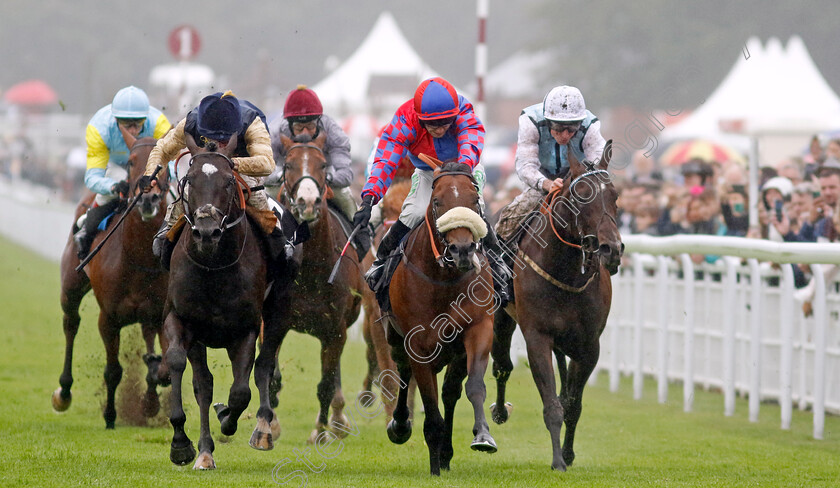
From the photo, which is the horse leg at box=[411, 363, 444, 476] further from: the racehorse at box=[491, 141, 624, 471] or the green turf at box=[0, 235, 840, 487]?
the racehorse at box=[491, 141, 624, 471]

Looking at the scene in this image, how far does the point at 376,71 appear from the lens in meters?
30.8

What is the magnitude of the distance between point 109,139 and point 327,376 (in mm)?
2490

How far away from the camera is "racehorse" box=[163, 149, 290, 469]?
7211mm

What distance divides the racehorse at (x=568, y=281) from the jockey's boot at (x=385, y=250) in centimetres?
80

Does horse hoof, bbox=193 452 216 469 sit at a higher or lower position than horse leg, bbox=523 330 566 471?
lower

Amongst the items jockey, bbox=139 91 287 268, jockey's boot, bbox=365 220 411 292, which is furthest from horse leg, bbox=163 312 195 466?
jockey's boot, bbox=365 220 411 292

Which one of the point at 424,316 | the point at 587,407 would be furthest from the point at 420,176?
the point at 587,407

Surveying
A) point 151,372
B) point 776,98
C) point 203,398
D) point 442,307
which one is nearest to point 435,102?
point 442,307

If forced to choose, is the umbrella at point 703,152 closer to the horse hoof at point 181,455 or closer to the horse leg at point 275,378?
the horse leg at point 275,378

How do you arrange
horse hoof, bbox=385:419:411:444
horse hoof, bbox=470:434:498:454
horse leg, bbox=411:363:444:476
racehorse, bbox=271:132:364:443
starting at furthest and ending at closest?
racehorse, bbox=271:132:364:443, horse hoof, bbox=385:419:411:444, horse leg, bbox=411:363:444:476, horse hoof, bbox=470:434:498:454

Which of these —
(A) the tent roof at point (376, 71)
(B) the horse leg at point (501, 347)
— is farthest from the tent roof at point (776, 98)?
(A) the tent roof at point (376, 71)

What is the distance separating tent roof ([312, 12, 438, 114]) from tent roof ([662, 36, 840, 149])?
13179 mm

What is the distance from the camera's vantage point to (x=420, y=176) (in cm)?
819

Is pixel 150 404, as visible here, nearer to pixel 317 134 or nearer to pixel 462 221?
pixel 317 134
